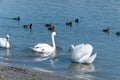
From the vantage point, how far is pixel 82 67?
20.5 m

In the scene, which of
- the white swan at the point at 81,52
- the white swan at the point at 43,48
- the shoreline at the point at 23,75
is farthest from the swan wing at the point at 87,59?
the shoreline at the point at 23,75

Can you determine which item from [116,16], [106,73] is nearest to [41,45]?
[106,73]

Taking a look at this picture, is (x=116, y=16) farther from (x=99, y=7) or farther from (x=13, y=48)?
(x=13, y=48)

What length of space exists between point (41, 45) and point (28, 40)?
8.20 feet

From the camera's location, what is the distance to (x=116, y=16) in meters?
33.4

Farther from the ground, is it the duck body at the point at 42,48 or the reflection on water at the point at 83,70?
the duck body at the point at 42,48

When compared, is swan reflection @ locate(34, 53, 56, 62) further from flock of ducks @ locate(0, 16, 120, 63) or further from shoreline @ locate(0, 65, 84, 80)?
shoreline @ locate(0, 65, 84, 80)

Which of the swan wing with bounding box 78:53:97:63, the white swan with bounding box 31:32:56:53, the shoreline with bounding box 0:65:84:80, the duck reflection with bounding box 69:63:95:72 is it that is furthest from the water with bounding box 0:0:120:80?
the shoreline with bounding box 0:65:84:80

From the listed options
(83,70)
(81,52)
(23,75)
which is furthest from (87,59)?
(23,75)

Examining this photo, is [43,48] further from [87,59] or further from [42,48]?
[87,59]

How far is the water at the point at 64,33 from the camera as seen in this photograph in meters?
20.0

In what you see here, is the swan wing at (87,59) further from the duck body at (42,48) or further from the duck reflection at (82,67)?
the duck body at (42,48)

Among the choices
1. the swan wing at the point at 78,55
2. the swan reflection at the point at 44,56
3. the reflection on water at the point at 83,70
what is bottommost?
the reflection on water at the point at 83,70

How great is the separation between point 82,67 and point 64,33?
7.24 metres
